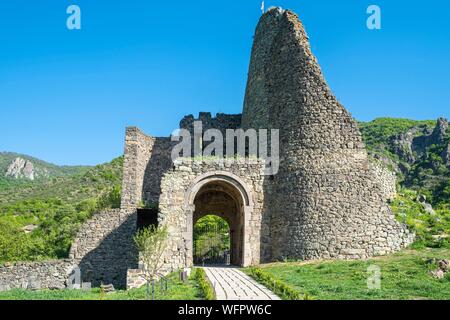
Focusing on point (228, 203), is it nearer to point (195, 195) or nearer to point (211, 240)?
point (195, 195)

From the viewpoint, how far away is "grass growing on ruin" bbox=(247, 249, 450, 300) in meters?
13.0

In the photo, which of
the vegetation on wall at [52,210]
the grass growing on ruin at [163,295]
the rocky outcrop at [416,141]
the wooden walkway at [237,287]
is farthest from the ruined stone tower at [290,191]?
the rocky outcrop at [416,141]

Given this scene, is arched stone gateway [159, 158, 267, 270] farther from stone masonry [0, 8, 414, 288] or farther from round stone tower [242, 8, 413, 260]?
round stone tower [242, 8, 413, 260]

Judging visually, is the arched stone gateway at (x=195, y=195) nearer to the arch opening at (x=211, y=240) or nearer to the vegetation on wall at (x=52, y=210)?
the vegetation on wall at (x=52, y=210)

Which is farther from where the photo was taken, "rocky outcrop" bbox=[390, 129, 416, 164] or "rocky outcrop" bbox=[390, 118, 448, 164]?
"rocky outcrop" bbox=[390, 118, 448, 164]

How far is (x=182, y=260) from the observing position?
820 inches

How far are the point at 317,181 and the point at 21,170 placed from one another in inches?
3201

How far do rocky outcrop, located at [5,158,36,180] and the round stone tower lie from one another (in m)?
76.0

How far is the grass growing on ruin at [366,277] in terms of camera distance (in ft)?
42.5

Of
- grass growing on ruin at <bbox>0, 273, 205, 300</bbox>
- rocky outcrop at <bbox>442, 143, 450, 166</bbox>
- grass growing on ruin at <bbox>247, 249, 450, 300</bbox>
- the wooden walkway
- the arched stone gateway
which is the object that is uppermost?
rocky outcrop at <bbox>442, 143, 450, 166</bbox>

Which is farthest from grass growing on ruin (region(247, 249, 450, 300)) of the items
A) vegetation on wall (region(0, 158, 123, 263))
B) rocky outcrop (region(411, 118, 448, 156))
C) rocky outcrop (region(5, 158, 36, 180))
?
rocky outcrop (region(5, 158, 36, 180))

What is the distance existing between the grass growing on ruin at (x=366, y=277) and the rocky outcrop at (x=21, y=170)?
7841 centimetres

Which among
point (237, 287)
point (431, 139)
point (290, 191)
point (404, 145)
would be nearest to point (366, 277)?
point (237, 287)
